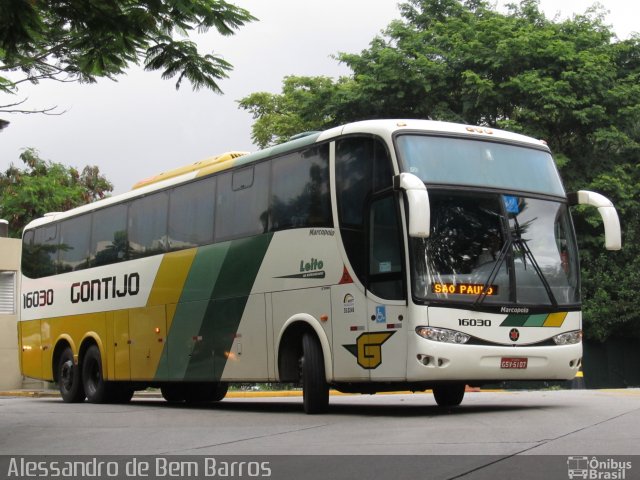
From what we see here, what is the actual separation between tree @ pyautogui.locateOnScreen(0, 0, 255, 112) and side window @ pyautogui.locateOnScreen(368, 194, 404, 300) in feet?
8.50

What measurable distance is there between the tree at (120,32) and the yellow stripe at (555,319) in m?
4.93

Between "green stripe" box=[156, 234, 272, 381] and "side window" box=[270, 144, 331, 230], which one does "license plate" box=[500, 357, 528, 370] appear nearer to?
"side window" box=[270, 144, 331, 230]

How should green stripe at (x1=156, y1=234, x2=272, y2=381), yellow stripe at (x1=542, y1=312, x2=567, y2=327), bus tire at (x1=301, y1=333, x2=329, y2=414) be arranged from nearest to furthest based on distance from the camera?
yellow stripe at (x1=542, y1=312, x2=567, y2=327) < bus tire at (x1=301, y1=333, x2=329, y2=414) < green stripe at (x1=156, y1=234, x2=272, y2=381)

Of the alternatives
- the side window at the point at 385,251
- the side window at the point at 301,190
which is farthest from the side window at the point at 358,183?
the side window at the point at 301,190

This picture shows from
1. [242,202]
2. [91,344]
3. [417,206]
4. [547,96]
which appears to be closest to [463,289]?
[417,206]

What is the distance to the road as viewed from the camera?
8648mm

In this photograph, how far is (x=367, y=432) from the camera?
1047 centimetres

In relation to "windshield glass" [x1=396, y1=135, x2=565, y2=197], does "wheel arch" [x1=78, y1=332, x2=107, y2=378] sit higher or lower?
lower

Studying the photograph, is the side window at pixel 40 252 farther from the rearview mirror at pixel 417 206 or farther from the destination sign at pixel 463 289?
the rearview mirror at pixel 417 206

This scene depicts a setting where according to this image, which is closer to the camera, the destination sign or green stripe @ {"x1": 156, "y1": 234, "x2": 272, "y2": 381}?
the destination sign

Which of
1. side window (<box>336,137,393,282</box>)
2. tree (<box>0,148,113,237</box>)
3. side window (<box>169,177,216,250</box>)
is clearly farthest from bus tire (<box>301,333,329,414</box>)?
tree (<box>0,148,113,237</box>)

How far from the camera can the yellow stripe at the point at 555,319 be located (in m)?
12.8

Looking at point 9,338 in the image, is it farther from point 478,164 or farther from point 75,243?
point 478,164
